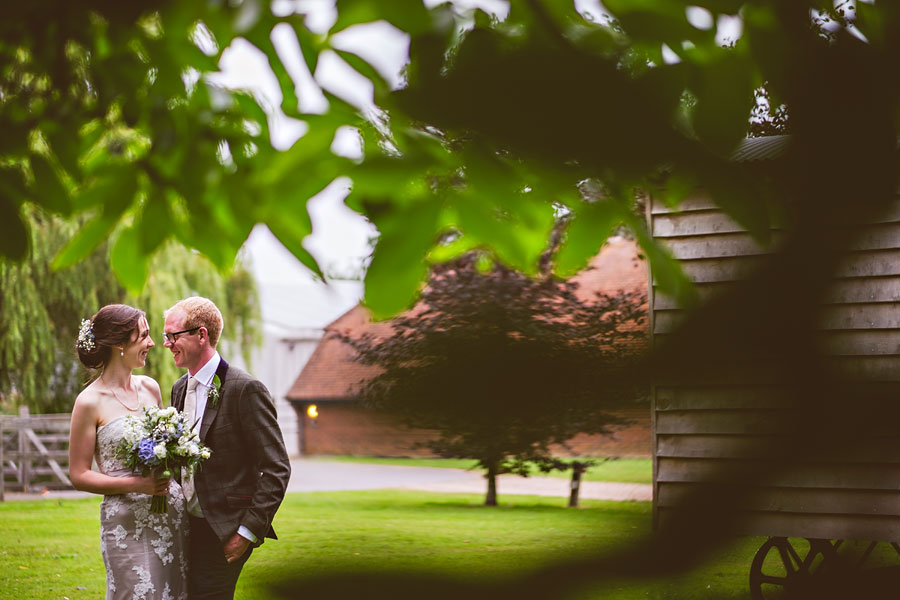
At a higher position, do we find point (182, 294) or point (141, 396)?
point (182, 294)

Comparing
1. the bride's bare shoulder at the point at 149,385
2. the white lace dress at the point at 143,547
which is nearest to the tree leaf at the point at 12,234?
the white lace dress at the point at 143,547

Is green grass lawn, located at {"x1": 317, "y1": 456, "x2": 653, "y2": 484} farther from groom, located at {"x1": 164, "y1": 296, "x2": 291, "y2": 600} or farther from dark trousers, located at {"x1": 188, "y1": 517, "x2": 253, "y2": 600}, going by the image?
dark trousers, located at {"x1": 188, "y1": 517, "x2": 253, "y2": 600}

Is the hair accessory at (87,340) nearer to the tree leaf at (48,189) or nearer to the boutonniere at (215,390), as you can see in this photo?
the boutonniere at (215,390)

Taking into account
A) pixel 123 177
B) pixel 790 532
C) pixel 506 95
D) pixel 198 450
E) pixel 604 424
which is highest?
pixel 123 177

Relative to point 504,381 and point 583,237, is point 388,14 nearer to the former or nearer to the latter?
point 583,237

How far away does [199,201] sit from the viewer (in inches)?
43.3

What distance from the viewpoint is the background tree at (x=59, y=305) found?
14.3 m

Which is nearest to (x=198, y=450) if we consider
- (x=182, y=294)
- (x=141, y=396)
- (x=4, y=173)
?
(x=141, y=396)

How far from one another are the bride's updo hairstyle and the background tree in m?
10.1

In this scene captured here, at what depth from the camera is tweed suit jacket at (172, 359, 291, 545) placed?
3.76 metres

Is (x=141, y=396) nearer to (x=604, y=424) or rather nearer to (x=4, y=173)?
(x=4, y=173)

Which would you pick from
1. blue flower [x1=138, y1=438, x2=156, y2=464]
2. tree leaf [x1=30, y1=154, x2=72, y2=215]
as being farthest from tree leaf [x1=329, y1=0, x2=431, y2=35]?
blue flower [x1=138, y1=438, x2=156, y2=464]

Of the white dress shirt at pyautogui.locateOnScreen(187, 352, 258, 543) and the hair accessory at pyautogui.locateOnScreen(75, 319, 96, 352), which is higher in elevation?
the hair accessory at pyautogui.locateOnScreen(75, 319, 96, 352)

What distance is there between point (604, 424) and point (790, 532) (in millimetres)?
5435
